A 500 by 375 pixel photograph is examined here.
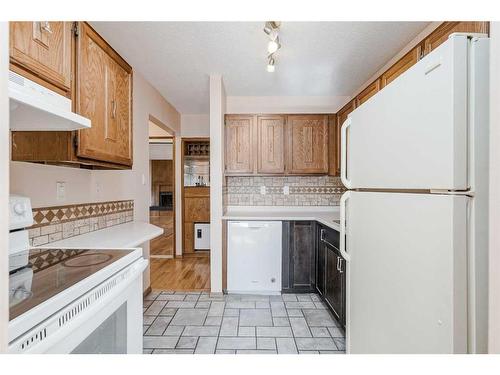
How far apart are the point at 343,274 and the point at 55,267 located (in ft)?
6.16

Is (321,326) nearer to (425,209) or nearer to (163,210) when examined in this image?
(425,209)

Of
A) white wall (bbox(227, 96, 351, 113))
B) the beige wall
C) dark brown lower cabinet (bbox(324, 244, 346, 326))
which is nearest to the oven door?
the beige wall

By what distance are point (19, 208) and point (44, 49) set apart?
73 centimetres

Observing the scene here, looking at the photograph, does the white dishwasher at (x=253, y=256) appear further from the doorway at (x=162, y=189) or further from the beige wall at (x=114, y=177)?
the doorway at (x=162, y=189)

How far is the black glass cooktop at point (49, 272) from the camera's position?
0.71m

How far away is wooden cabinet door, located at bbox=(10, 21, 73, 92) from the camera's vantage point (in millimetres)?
1006

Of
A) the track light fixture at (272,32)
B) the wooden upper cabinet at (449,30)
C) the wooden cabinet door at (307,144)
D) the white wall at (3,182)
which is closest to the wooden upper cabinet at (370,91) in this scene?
the wooden upper cabinet at (449,30)

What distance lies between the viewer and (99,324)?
861mm

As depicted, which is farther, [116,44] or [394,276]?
[116,44]

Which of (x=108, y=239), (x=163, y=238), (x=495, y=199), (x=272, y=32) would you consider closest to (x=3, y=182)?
(x=495, y=199)

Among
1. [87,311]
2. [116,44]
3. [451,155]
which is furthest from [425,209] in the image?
[116,44]

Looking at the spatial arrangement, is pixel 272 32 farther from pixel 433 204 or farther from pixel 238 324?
pixel 238 324

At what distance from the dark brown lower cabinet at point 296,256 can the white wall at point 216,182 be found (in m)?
0.74

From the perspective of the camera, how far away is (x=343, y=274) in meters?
2.05
